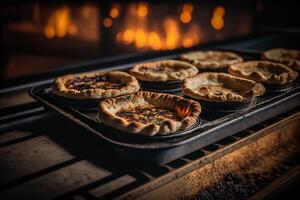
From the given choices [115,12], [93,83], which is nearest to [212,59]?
[93,83]

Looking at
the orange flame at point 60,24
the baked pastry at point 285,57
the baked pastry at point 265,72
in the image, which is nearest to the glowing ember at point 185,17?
the orange flame at point 60,24

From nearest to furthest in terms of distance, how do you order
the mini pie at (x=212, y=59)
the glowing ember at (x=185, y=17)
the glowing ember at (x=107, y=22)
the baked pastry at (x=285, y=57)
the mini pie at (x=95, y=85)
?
the mini pie at (x=95, y=85), the mini pie at (x=212, y=59), the baked pastry at (x=285, y=57), the glowing ember at (x=107, y=22), the glowing ember at (x=185, y=17)

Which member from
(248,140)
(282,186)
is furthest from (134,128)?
(282,186)

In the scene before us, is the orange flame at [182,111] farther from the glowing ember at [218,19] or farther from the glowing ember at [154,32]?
the glowing ember at [218,19]

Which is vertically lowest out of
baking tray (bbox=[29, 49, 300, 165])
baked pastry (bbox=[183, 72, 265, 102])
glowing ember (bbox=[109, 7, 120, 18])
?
baking tray (bbox=[29, 49, 300, 165])

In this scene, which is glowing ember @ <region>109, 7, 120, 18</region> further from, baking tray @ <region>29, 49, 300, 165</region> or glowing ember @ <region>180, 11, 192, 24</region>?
baking tray @ <region>29, 49, 300, 165</region>

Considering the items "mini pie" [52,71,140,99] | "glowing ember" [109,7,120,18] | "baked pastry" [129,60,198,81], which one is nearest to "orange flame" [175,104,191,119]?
"mini pie" [52,71,140,99]
